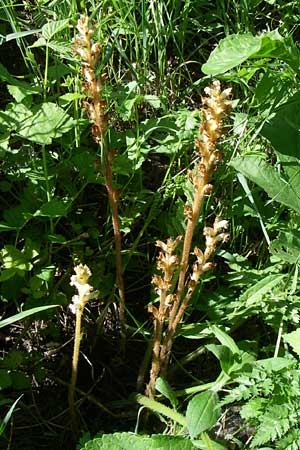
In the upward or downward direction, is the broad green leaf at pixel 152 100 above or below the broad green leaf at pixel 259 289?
above

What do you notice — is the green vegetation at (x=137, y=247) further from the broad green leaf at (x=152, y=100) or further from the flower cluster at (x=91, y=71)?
the flower cluster at (x=91, y=71)

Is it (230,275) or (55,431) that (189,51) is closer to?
(230,275)


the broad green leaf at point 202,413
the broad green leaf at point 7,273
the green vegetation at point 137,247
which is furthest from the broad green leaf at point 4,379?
the broad green leaf at point 202,413

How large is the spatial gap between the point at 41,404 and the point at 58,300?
33cm

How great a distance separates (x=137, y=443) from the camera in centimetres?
194

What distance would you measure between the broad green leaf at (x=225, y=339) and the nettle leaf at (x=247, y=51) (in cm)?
73

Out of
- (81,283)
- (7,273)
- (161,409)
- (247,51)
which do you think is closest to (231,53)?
(247,51)

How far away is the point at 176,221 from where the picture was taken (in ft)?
7.50

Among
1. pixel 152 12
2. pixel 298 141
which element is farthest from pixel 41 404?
pixel 152 12

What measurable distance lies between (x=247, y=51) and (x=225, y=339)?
824 millimetres

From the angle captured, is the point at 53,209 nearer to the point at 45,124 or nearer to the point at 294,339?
the point at 45,124

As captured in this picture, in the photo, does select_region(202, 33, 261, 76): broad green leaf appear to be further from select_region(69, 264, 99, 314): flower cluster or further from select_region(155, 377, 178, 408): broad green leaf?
select_region(155, 377, 178, 408): broad green leaf

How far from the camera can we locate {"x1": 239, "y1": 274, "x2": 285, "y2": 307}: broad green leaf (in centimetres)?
219

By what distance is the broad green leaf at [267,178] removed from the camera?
220 centimetres
